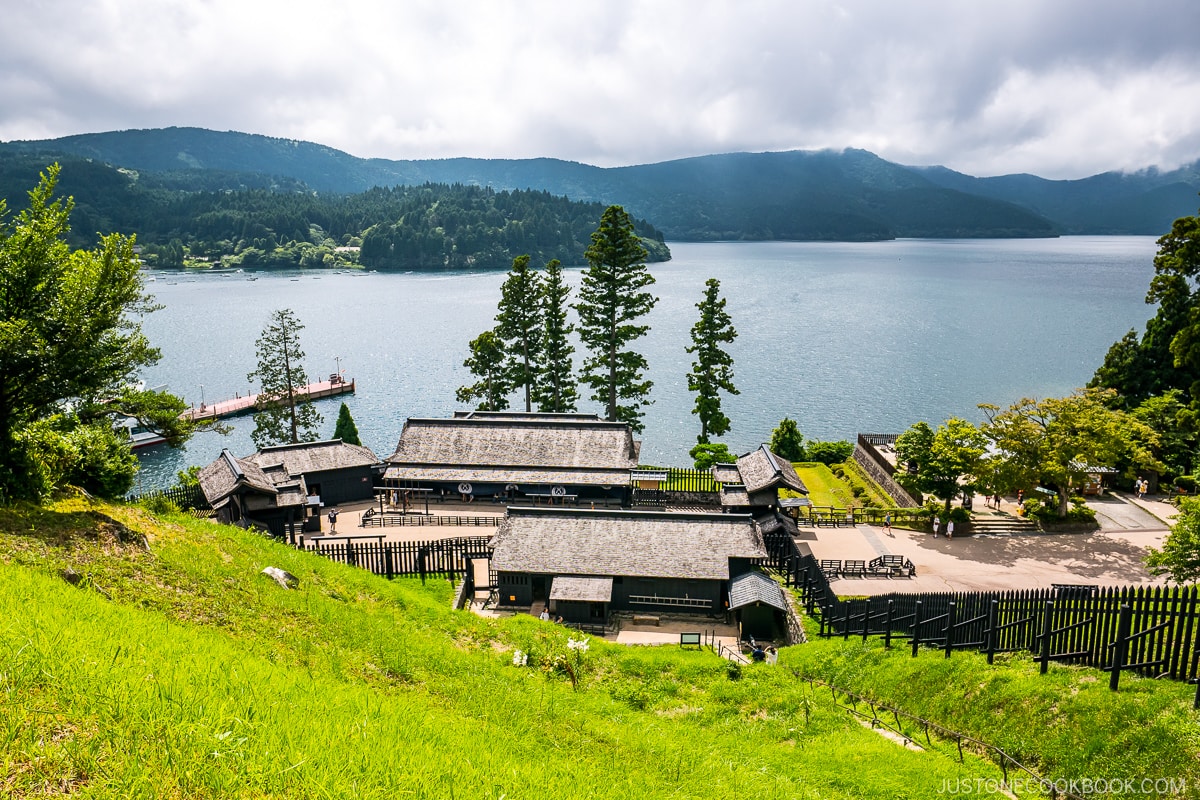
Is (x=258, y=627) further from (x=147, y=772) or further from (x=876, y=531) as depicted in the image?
(x=876, y=531)

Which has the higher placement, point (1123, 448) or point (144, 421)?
point (144, 421)

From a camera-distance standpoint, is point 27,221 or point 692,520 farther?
point 692,520

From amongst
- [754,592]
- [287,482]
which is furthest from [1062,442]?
[287,482]

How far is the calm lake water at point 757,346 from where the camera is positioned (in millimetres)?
65125

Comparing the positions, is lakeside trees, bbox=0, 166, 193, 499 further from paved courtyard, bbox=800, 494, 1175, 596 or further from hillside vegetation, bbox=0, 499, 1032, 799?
paved courtyard, bbox=800, 494, 1175, 596

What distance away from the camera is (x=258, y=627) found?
1266cm

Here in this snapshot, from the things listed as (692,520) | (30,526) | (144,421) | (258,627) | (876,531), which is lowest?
(876,531)

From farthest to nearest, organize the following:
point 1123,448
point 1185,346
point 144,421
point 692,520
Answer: point 1185,346
point 1123,448
point 692,520
point 144,421

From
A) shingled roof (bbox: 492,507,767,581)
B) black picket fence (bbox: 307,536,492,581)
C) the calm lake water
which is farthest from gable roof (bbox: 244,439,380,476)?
shingled roof (bbox: 492,507,767,581)

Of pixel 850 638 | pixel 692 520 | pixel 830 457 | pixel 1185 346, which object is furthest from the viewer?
pixel 830 457

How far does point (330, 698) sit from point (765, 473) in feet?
93.9

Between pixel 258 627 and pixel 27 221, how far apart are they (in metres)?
9.65

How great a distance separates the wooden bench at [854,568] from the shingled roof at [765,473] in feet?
17.2

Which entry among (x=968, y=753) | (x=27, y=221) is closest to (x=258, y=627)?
(x=27, y=221)
